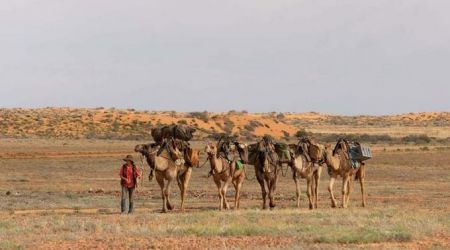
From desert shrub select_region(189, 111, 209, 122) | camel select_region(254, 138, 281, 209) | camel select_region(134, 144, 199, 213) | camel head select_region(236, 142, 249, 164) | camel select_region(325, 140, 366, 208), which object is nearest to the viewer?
camel select_region(134, 144, 199, 213)

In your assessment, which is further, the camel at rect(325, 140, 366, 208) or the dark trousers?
the camel at rect(325, 140, 366, 208)

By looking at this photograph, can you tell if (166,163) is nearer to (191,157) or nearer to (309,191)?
(191,157)

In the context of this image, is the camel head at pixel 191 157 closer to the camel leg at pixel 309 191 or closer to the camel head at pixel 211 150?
the camel head at pixel 211 150

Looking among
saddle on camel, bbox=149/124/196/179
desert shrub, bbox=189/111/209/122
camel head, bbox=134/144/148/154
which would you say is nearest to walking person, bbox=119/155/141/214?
camel head, bbox=134/144/148/154

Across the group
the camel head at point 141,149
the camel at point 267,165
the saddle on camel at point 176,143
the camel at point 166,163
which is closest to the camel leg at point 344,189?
the camel at point 267,165

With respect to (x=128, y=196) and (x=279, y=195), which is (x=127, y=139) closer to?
(x=279, y=195)

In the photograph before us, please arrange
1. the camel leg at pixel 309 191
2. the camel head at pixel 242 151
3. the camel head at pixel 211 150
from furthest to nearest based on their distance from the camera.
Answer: the camel head at pixel 242 151, the camel leg at pixel 309 191, the camel head at pixel 211 150

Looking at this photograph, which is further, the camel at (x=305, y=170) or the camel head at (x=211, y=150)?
the camel at (x=305, y=170)

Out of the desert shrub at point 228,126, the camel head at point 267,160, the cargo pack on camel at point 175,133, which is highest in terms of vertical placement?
the cargo pack on camel at point 175,133

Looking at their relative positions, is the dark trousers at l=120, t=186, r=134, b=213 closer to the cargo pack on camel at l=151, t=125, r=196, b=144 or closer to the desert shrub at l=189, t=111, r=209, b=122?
the cargo pack on camel at l=151, t=125, r=196, b=144

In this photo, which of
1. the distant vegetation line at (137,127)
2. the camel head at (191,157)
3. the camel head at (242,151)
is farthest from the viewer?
the distant vegetation line at (137,127)

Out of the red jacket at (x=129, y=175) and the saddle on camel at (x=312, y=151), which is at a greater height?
the saddle on camel at (x=312, y=151)

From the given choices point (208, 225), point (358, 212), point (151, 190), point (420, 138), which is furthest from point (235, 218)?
point (420, 138)

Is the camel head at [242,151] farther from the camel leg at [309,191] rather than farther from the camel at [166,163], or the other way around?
the camel leg at [309,191]
